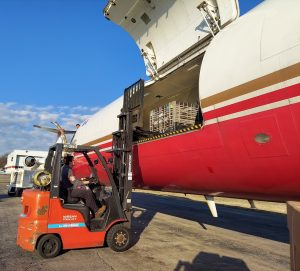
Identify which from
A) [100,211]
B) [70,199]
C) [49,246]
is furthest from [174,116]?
[49,246]

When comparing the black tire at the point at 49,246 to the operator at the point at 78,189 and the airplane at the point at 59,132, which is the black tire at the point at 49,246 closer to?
the operator at the point at 78,189

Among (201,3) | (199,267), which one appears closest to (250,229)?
(199,267)

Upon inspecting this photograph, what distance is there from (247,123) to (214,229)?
616 centimetres


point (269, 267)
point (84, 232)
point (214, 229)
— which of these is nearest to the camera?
point (269, 267)

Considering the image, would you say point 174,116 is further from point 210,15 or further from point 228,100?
point 228,100

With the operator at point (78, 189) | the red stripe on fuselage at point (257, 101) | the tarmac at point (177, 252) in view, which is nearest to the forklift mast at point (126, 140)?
the operator at point (78, 189)

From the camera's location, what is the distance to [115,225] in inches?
305

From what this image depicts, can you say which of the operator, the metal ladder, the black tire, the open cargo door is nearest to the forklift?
the black tire

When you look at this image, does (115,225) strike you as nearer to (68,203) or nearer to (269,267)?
(68,203)

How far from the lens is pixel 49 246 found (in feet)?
22.7

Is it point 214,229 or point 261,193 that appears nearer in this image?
point 261,193

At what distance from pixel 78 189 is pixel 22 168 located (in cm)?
1759

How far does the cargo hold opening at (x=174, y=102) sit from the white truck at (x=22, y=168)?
45.5 feet

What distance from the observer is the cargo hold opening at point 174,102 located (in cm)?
999
